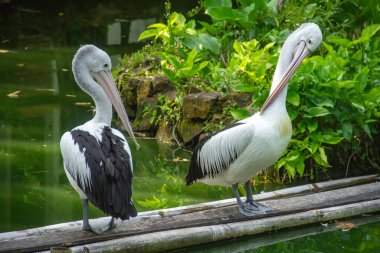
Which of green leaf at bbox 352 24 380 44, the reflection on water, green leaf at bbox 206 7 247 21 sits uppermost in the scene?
green leaf at bbox 352 24 380 44

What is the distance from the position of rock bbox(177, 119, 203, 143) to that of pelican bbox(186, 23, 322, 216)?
176 cm

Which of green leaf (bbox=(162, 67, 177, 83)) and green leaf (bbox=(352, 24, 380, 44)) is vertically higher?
green leaf (bbox=(352, 24, 380, 44))

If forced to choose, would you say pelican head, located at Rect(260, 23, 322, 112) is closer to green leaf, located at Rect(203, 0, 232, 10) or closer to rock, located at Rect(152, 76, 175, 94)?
green leaf, located at Rect(203, 0, 232, 10)

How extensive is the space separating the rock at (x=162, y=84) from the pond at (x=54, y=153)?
0.51m

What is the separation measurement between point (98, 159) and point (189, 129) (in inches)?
110

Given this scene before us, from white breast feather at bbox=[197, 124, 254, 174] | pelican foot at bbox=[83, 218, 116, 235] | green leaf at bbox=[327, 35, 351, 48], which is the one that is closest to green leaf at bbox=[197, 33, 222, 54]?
green leaf at bbox=[327, 35, 351, 48]

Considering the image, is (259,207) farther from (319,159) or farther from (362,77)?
(362,77)

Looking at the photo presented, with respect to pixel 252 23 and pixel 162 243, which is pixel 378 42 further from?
pixel 162 243

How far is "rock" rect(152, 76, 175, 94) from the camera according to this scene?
319 inches

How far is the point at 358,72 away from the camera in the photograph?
6777mm

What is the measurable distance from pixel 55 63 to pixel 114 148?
588cm

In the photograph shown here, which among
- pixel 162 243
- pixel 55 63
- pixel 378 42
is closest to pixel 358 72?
pixel 378 42

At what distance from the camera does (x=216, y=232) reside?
5320 millimetres

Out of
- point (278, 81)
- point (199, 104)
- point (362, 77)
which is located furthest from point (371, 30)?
point (199, 104)
